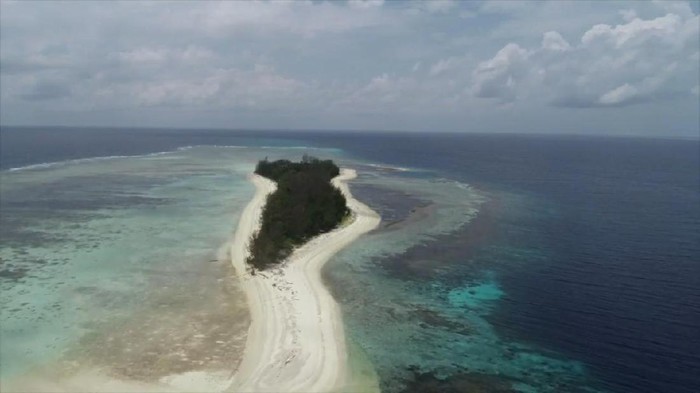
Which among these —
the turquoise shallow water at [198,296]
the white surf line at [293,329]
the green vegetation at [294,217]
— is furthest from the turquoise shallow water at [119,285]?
the green vegetation at [294,217]

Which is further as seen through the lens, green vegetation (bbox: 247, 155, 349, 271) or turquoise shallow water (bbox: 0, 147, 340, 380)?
→ green vegetation (bbox: 247, 155, 349, 271)

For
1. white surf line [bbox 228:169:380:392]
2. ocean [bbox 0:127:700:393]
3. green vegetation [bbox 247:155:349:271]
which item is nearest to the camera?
white surf line [bbox 228:169:380:392]


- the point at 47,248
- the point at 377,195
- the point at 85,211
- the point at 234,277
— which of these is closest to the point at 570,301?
the point at 234,277

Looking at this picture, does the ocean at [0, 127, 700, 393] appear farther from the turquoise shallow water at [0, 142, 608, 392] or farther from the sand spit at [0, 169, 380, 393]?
the sand spit at [0, 169, 380, 393]

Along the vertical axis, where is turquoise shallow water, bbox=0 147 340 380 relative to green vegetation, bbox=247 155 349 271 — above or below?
below

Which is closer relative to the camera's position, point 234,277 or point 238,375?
point 238,375

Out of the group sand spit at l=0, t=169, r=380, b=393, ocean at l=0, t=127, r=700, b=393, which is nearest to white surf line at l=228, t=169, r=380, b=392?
sand spit at l=0, t=169, r=380, b=393

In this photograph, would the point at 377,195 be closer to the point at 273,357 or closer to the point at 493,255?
the point at 493,255
